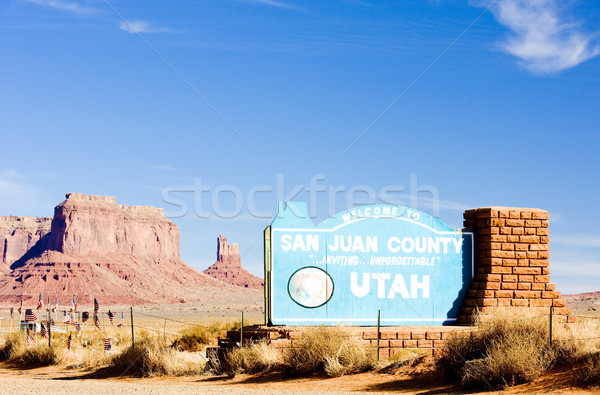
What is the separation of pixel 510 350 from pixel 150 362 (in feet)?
29.8

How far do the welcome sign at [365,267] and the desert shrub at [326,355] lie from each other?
1.39 metres

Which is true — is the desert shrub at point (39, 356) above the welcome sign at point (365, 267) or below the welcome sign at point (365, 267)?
below

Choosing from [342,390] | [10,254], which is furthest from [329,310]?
[10,254]

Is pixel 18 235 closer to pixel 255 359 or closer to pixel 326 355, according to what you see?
pixel 255 359

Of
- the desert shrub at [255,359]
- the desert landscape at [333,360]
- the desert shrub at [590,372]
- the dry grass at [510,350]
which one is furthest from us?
the desert shrub at [255,359]

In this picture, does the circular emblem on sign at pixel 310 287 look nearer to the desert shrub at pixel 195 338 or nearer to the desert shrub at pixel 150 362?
the desert shrub at pixel 150 362

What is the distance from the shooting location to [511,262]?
17.9 meters

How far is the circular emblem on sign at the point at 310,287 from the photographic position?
56.5 ft

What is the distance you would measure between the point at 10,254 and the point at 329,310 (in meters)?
176

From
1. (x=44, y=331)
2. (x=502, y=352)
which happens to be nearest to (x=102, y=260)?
(x=44, y=331)

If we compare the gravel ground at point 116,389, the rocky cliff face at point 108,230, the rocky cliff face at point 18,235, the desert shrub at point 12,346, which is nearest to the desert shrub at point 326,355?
the gravel ground at point 116,389

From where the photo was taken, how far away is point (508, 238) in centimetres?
1802

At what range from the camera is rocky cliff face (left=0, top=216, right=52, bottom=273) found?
177625mm

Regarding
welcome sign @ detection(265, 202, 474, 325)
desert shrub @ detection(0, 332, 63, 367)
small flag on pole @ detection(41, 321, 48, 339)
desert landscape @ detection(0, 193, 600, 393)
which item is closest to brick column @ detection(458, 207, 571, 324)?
desert landscape @ detection(0, 193, 600, 393)
